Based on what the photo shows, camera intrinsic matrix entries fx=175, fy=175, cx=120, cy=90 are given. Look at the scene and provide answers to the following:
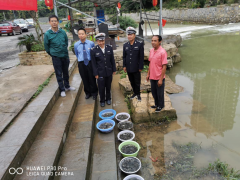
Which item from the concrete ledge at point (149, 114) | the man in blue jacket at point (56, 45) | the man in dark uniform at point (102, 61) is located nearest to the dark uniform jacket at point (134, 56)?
the man in dark uniform at point (102, 61)

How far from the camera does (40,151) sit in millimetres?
2414

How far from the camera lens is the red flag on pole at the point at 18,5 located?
411cm

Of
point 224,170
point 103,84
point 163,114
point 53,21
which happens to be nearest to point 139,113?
point 163,114

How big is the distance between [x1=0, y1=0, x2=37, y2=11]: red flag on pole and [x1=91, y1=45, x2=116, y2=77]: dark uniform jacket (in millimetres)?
2522

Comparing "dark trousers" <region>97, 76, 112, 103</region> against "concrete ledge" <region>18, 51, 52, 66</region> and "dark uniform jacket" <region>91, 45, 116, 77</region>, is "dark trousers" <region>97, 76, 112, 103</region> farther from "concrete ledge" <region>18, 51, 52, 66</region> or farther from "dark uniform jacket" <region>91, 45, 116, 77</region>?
"concrete ledge" <region>18, 51, 52, 66</region>

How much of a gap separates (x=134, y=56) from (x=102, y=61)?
685 mm

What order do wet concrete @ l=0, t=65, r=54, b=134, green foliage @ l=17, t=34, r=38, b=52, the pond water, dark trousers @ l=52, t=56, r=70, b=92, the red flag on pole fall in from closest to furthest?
the pond water → wet concrete @ l=0, t=65, r=54, b=134 → dark trousers @ l=52, t=56, r=70, b=92 → the red flag on pole → green foliage @ l=17, t=34, r=38, b=52


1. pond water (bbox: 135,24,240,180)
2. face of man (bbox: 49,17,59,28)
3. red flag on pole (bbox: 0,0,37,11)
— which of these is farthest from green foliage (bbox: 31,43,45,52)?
pond water (bbox: 135,24,240,180)

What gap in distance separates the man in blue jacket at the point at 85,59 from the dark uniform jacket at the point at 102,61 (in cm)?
17

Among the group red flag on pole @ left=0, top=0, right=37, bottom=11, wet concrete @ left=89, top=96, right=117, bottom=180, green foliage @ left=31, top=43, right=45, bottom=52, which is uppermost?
red flag on pole @ left=0, top=0, right=37, bottom=11

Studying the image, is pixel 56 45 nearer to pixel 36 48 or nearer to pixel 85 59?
pixel 85 59

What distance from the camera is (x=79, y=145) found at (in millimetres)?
2719

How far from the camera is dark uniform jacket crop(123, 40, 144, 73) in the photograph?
11.9ft

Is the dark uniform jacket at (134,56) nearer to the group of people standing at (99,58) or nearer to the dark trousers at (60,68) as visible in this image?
the group of people standing at (99,58)
